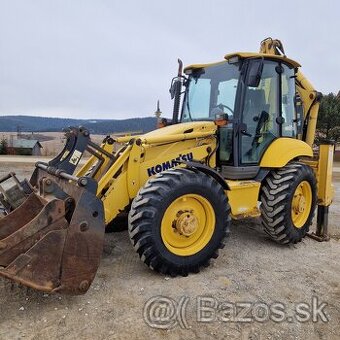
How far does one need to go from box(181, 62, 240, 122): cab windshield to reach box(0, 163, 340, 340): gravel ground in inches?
78.9

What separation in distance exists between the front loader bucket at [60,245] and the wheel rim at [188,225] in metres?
0.83

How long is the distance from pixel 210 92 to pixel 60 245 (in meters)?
3.16

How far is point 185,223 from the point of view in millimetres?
4031

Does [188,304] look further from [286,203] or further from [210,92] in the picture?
[210,92]

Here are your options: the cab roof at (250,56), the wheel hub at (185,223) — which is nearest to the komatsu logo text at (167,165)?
the wheel hub at (185,223)

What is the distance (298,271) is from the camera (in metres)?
4.39

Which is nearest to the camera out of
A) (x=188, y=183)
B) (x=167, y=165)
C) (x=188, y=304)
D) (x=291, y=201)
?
(x=188, y=304)

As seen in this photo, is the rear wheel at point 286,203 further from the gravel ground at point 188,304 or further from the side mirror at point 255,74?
the side mirror at point 255,74

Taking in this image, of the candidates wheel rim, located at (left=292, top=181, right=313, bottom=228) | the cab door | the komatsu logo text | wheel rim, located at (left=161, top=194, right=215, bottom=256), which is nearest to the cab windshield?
the cab door

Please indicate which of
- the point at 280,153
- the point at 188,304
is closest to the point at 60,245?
the point at 188,304

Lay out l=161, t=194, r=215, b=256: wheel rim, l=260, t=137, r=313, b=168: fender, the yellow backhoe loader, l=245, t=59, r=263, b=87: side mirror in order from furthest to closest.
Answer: l=260, t=137, r=313, b=168: fender, l=245, t=59, r=263, b=87: side mirror, l=161, t=194, r=215, b=256: wheel rim, the yellow backhoe loader

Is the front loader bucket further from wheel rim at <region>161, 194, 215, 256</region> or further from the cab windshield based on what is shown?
the cab windshield

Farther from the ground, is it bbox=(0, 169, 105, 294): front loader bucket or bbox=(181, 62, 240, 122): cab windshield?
bbox=(181, 62, 240, 122): cab windshield

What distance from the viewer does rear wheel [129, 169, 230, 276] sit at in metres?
3.72
